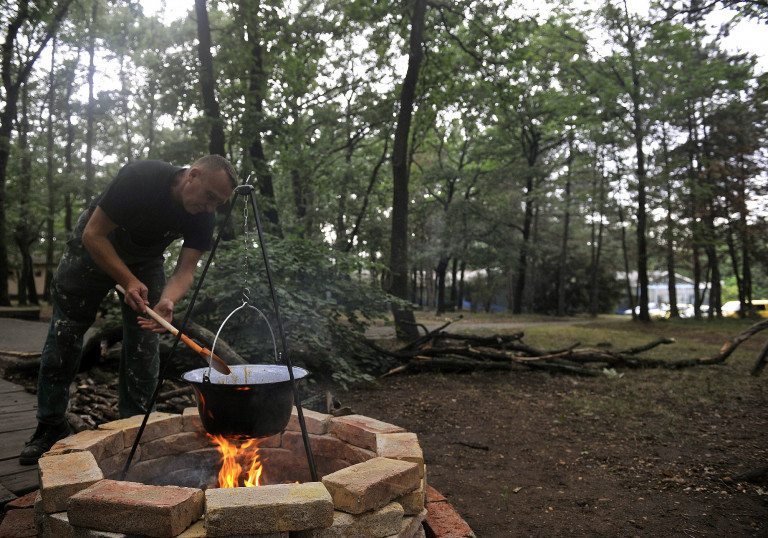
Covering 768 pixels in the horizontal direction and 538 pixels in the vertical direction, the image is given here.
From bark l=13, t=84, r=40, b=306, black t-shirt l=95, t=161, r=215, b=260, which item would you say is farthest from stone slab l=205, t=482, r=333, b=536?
bark l=13, t=84, r=40, b=306

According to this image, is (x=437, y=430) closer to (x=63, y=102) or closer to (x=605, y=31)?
(x=605, y=31)

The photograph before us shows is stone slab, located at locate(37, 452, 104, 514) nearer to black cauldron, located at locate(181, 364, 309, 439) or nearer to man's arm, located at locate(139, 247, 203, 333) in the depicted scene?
black cauldron, located at locate(181, 364, 309, 439)

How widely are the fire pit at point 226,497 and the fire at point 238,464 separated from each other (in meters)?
0.02

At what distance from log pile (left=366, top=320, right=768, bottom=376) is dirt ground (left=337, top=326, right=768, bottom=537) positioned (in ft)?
0.68

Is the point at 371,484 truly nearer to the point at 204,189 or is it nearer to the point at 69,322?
the point at 204,189

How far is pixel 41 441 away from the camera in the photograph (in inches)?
110

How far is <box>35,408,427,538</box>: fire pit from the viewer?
156 centimetres

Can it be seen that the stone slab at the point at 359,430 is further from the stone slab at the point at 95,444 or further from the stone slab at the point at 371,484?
the stone slab at the point at 95,444

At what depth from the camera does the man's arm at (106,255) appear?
8.16 feet

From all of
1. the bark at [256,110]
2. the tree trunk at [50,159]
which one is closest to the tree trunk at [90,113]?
the tree trunk at [50,159]

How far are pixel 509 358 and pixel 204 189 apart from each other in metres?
5.40

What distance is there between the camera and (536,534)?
250 centimetres

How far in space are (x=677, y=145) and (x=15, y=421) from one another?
21216mm

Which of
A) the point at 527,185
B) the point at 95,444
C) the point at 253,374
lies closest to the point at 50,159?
the point at 527,185
